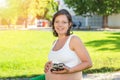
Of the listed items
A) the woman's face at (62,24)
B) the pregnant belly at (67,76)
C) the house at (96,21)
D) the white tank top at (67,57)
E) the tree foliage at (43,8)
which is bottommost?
the house at (96,21)

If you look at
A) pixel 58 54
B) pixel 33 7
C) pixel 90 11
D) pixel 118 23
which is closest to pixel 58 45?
pixel 58 54

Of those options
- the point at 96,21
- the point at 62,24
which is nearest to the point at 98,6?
the point at 96,21

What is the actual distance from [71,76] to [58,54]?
0.79 feet

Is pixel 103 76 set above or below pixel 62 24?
below

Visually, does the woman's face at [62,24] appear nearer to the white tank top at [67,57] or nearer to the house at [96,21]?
the white tank top at [67,57]

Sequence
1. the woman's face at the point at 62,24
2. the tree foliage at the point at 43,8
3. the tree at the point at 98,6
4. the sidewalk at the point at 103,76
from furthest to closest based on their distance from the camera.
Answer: the tree foliage at the point at 43,8
the tree at the point at 98,6
the sidewalk at the point at 103,76
the woman's face at the point at 62,24

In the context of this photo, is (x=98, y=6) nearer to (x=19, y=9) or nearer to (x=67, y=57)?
(x=19, y=9)

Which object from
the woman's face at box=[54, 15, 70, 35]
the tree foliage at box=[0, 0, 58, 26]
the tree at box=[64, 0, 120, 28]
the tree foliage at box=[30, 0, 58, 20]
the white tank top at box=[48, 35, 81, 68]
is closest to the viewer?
the white tank top at box=[48, 35, 81, 68]

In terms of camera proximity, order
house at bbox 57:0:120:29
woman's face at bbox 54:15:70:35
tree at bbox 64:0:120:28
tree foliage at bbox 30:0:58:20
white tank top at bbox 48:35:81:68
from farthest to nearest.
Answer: house at bbox 57:0:120:29
tree foliage at bbox 30:0:58:20
tree at bbox 64:0:120:28
woman's face at bbox 54:15:70:35
white tank top at bbox 48:35:81:68

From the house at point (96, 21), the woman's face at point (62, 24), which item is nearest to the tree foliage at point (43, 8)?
the house at point (96, 21)

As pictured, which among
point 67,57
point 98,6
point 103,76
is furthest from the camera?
point 98,6

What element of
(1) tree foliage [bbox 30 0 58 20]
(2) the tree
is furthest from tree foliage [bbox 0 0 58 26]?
(2) the tree

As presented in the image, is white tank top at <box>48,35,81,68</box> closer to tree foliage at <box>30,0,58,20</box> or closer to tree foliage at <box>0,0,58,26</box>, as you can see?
tree foliage at <box>0,0,58,26</box>

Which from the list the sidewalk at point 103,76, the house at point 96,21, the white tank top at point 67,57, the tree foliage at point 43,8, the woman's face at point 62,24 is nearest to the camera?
the white tank top at point 67,57
